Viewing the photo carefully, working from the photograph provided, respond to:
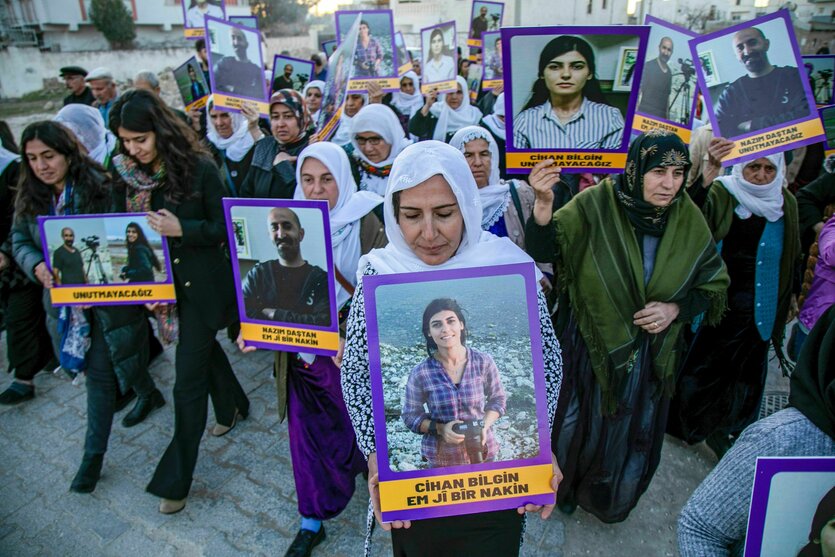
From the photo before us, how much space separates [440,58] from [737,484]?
21.6ft

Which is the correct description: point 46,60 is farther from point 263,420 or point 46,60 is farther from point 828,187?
point 828,187

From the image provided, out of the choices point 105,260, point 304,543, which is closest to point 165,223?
point 105,260

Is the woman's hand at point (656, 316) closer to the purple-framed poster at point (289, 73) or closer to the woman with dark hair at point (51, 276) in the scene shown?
the woman with dark hair at point (51, 276)

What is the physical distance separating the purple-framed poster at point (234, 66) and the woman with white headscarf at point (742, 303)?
3630 millimetres

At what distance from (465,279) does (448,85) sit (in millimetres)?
5929

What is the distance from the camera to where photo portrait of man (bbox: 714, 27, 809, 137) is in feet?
9.08

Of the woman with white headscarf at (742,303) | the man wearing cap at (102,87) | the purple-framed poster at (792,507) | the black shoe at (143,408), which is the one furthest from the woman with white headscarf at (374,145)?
the man wearing cap at (102,87)

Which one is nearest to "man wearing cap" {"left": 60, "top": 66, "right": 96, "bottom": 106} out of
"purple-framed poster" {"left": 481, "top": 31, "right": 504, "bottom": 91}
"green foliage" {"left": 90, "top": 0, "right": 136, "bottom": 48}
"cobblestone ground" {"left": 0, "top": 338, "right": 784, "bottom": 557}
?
"cobblestone ground" {"left": 0, "top": 338, "right": 784, "bottom": 557}

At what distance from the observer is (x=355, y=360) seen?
1.81 m

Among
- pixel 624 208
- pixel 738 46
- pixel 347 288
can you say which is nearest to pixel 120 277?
pixel 347 288

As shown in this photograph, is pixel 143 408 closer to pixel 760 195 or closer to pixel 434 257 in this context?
pixel 434 257

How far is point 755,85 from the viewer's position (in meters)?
2.81

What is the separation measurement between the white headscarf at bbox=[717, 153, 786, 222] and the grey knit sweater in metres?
2.09

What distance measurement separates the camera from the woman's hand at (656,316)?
2525 mm
